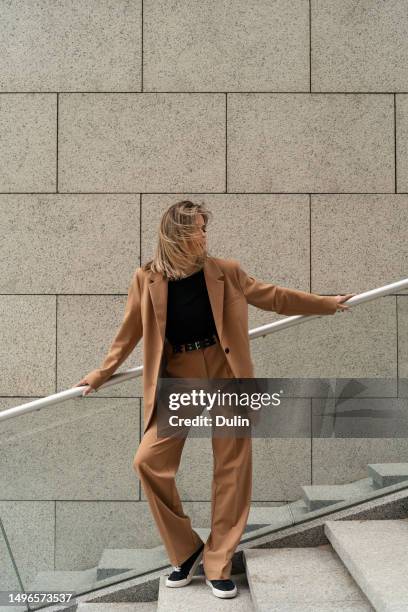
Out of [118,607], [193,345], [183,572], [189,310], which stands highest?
[189,310]

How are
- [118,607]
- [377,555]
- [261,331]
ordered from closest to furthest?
[377,555] → [261,331] → [118,607]

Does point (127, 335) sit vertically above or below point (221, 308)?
below

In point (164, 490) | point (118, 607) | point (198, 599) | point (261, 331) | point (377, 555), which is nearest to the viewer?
point (377, 555)

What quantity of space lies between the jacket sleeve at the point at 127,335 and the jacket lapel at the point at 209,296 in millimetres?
152

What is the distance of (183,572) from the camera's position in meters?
3.44

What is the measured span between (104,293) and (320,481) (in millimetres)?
2408

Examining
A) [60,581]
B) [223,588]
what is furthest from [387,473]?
[60,581]

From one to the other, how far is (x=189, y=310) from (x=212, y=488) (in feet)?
3.14

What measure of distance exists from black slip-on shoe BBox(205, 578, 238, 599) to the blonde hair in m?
1.55

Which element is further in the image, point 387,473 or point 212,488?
point 387,473

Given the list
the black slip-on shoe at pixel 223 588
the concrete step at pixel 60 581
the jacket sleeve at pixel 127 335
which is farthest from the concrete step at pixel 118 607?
the jacket sleeve at pixel 127 335

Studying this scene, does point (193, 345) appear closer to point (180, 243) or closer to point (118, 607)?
point (180, 243)

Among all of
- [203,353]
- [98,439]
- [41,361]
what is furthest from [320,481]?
[41,361]

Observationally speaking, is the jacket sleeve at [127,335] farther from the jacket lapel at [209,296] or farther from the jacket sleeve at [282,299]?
the jacket sleeve at [282,299]
